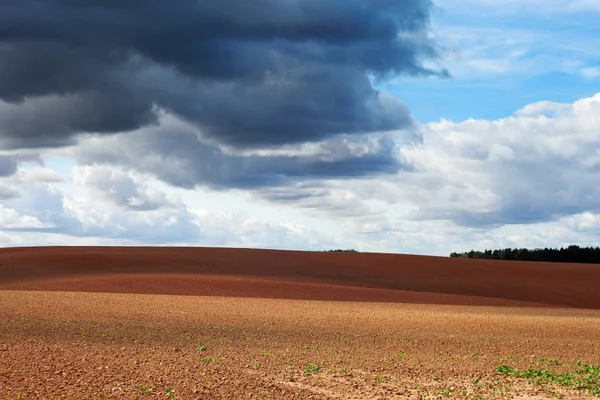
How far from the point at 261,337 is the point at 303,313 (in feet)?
22.4

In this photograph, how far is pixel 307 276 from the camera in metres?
50.2

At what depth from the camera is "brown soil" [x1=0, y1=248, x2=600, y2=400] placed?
13.4 m

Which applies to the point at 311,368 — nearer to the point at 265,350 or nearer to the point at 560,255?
the point at 265,350

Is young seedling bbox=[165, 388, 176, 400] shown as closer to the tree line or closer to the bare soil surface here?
the bare soil surface

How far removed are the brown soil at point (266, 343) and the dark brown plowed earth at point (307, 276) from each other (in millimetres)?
317

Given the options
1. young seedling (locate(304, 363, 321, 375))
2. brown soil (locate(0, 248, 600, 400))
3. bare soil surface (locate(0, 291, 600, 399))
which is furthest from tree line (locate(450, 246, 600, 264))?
young seedling (locate(304, 363, 321, 375))

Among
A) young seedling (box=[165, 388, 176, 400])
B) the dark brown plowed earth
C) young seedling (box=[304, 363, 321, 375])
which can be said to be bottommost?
young seedling (box=[165, 388, 176, 400])

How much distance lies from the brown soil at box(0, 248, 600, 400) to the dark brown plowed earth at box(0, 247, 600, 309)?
32 cm

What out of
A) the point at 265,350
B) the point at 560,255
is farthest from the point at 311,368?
the point at 560,255

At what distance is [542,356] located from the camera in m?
18.6

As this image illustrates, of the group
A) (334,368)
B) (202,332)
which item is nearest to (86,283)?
(202,332)

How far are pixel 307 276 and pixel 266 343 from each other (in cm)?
3136

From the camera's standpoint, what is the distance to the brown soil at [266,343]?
43.9 feet

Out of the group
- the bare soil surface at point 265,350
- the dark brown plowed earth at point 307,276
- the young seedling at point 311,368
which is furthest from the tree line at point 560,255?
the young seedling at point 311,368
